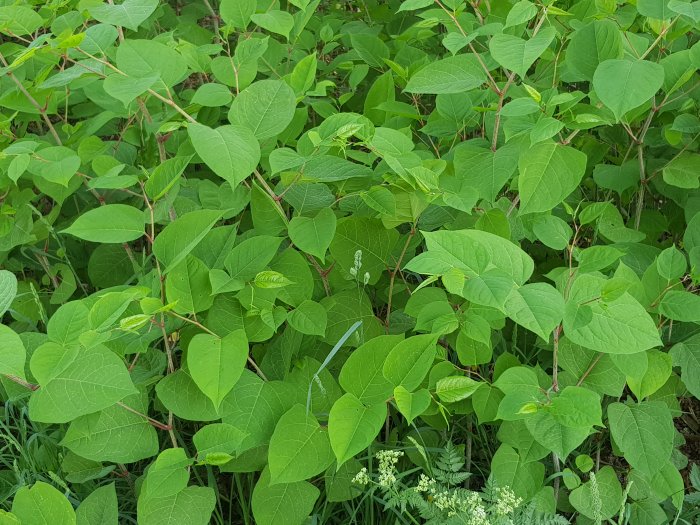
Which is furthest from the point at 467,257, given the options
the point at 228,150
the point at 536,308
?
the point at 228,150

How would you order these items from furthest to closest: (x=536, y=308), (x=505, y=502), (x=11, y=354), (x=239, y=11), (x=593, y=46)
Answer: (x=239, y=11)
(x=593, y=46)
(x=505, y=502)
(x=11, y=354)
(x=536, y=308)

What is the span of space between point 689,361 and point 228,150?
3.25 feet

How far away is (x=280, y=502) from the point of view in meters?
1.38

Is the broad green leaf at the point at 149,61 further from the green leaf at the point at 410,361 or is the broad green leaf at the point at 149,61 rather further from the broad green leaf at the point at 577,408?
the broad green leaf at the point at 577,408

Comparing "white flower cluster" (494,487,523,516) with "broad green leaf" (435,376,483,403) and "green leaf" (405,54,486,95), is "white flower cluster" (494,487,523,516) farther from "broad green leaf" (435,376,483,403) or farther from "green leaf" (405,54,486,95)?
"green leaf" (405,54,486,95)

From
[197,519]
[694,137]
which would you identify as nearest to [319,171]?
[197,519]

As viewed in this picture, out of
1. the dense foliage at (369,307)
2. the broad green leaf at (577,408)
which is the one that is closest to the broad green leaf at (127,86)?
the dense foliage at (369,307)

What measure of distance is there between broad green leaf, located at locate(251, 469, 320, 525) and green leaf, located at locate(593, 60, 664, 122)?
0.91 meters

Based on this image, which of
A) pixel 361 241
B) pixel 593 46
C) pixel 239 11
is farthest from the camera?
pixel 239 11

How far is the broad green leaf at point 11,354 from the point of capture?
1.17 m

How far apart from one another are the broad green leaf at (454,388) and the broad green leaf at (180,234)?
1.69ft

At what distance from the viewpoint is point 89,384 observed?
1256 millimetres

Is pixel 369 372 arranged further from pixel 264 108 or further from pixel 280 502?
pixel 264 108

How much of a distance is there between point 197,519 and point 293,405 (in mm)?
272
